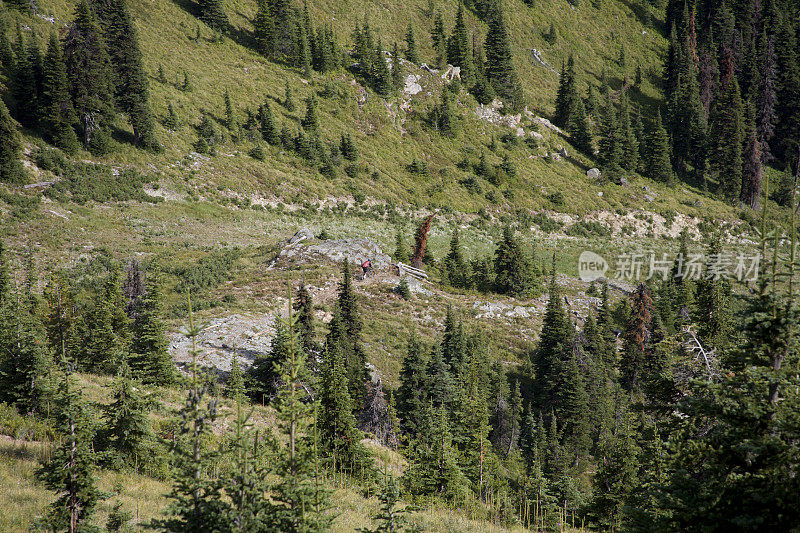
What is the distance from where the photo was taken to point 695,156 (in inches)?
3708

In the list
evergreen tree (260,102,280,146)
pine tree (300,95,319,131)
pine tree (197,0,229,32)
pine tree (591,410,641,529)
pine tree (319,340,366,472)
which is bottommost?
pine tree (591,410,641,529)

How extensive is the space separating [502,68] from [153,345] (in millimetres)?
85585

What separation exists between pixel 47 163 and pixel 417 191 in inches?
1780

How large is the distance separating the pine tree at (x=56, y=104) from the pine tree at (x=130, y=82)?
19.4 ft

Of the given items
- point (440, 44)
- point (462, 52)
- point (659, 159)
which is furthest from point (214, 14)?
point (659, 159)

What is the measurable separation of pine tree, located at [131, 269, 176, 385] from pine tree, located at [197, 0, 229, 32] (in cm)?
7438

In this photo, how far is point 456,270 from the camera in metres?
46.6

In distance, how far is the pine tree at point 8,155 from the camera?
138 feet

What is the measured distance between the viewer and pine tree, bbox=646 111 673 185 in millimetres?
86750

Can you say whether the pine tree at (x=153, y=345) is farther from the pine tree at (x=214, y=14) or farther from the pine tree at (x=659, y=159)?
the pine tree at (x=659, y=159)

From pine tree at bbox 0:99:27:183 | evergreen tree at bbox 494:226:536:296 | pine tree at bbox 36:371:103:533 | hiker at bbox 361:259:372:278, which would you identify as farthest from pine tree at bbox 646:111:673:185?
pine tree at bbox 36:371:103:533

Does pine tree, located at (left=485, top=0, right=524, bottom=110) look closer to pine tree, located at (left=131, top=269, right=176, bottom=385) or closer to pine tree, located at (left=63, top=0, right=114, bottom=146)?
pine tree, located at (left=63, top=0, right=114, bottom=146)

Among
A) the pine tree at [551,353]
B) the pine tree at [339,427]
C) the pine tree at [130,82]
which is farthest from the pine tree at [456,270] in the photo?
the pine tree at [130,82]

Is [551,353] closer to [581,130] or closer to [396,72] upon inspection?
[396,72]
